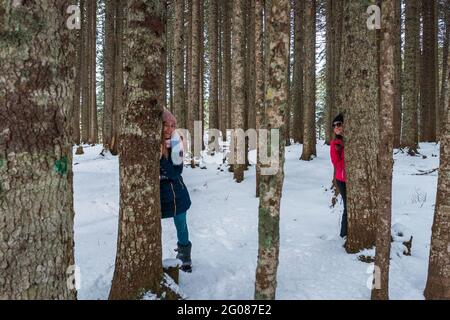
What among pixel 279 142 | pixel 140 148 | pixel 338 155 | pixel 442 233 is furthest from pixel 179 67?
pixel 442 233

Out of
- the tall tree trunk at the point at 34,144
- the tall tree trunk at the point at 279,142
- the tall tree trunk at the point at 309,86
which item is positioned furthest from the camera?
the tall tree trunk at the point at 309,86

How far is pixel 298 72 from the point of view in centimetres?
1703

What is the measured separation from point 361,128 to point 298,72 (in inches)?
485

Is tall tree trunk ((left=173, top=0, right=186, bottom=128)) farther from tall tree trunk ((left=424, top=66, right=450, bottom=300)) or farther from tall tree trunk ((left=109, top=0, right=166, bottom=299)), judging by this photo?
tall tree trunk ((left=424, top=66, right=450, bottom=300))

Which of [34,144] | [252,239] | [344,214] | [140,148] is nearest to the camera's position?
[34,144]

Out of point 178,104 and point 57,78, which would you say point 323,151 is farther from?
point 57,78

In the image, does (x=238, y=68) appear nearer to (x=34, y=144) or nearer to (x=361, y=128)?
(x=361, y=128)

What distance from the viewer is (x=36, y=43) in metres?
2.02

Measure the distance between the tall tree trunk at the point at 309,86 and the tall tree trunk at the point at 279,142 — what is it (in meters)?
9.77

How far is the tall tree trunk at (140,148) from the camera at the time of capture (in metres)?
3.74

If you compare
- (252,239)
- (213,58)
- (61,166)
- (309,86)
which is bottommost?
(252,239)

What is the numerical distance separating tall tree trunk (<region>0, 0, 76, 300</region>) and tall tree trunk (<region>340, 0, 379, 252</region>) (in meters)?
4.25

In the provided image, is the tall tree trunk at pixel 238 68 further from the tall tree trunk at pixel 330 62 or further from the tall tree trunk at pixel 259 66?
the tall tree trunk at pixel 330 62

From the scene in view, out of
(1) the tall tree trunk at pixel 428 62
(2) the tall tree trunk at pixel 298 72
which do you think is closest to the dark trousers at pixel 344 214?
(2) the tall tree trunk at pixel 298 72
